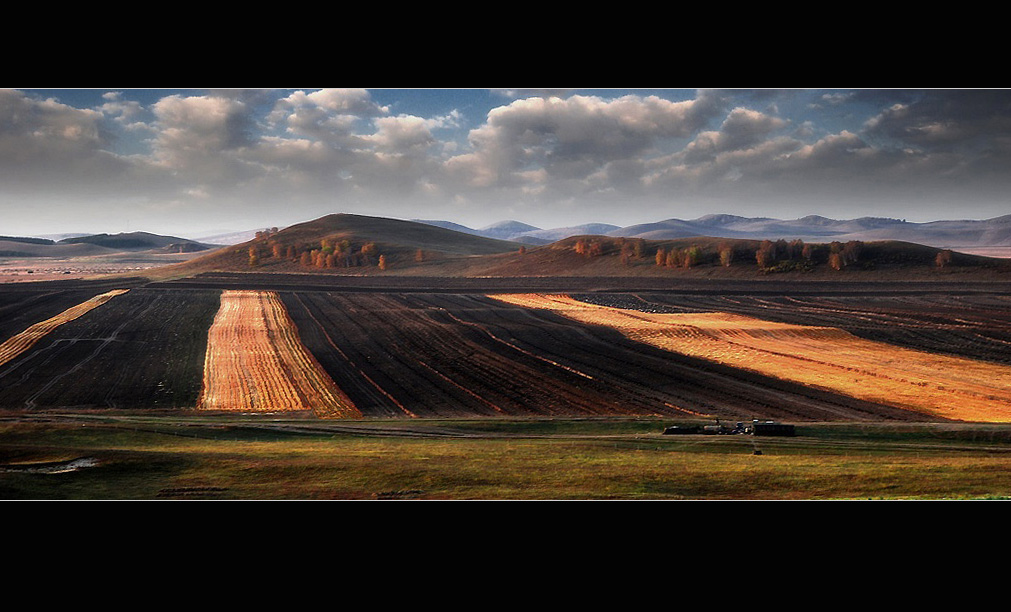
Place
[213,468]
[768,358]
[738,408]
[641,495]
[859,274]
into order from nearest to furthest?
[641,495], [213,468], [738,408], [768,358], [859,274]

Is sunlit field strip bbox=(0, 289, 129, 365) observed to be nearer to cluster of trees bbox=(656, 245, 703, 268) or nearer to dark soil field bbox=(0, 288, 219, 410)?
dark soil field bbox=(0, 288, 219, 410)

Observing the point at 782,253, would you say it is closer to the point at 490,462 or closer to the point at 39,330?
the point at 490,462

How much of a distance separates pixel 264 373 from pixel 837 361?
28592 millimetres

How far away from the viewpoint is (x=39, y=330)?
127 ft

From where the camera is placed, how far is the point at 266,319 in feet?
151

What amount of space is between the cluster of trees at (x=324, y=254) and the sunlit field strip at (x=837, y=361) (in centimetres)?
5949

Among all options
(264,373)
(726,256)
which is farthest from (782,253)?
(264,373)

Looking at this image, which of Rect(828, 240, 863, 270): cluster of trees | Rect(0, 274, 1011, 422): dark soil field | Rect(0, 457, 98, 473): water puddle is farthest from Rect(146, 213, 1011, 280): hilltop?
Rect(0, 457, 98, 473): water puddle

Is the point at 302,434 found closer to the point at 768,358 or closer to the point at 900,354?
the point at 768,358

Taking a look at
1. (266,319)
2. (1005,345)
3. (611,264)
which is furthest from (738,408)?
(611,264)

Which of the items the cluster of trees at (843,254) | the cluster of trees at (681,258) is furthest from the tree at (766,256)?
the cluster of trees at (681,258)

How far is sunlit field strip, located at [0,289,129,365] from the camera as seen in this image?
31906mm

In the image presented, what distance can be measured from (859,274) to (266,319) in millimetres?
58284

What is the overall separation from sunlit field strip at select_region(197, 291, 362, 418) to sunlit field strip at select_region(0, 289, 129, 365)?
9197 mm
